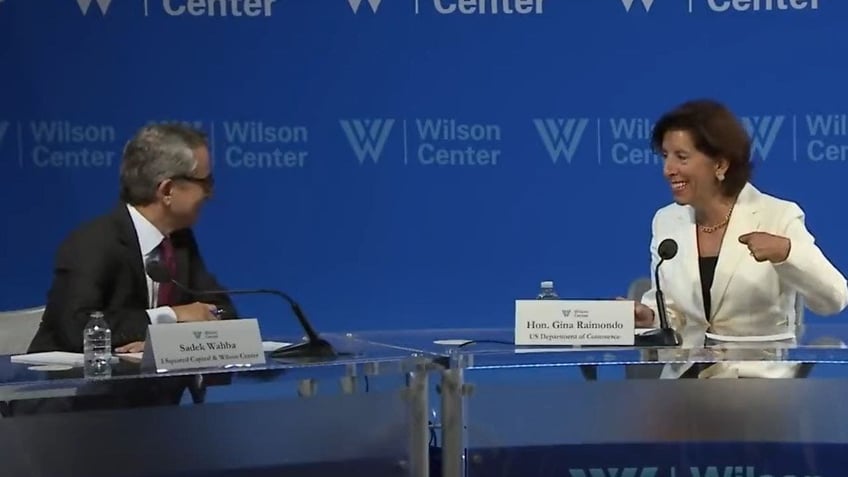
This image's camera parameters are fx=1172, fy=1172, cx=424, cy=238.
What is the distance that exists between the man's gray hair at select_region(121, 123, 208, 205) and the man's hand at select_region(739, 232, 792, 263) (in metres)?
1.38

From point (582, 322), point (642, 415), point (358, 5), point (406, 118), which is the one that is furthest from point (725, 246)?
point (358, 5)

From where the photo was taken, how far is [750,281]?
9.25 feet

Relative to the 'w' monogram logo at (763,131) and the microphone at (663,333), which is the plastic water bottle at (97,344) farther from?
the 'w' monogram logo at (763,131)

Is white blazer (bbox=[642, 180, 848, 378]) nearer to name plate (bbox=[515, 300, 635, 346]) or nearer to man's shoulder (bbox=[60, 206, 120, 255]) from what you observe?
name plate (bbox=[515, 300, 635, 346])

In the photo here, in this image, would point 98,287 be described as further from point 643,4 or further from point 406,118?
point 643,4

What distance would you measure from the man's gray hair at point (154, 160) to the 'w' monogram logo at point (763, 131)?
1.99m

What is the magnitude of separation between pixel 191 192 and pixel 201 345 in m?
0.84

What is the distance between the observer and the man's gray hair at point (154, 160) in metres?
2.92

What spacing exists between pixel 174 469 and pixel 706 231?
151 cm

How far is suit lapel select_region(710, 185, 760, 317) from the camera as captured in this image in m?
2.84

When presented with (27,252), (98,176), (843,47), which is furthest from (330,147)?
(843,47)

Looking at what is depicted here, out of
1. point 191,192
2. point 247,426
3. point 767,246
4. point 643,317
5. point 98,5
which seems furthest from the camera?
point 98,5

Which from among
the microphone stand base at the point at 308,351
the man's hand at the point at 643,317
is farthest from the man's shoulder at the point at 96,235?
the man's hand at the point at 643,317

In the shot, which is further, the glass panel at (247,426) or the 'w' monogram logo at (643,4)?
the 'w' monogram logo at (643,4)
